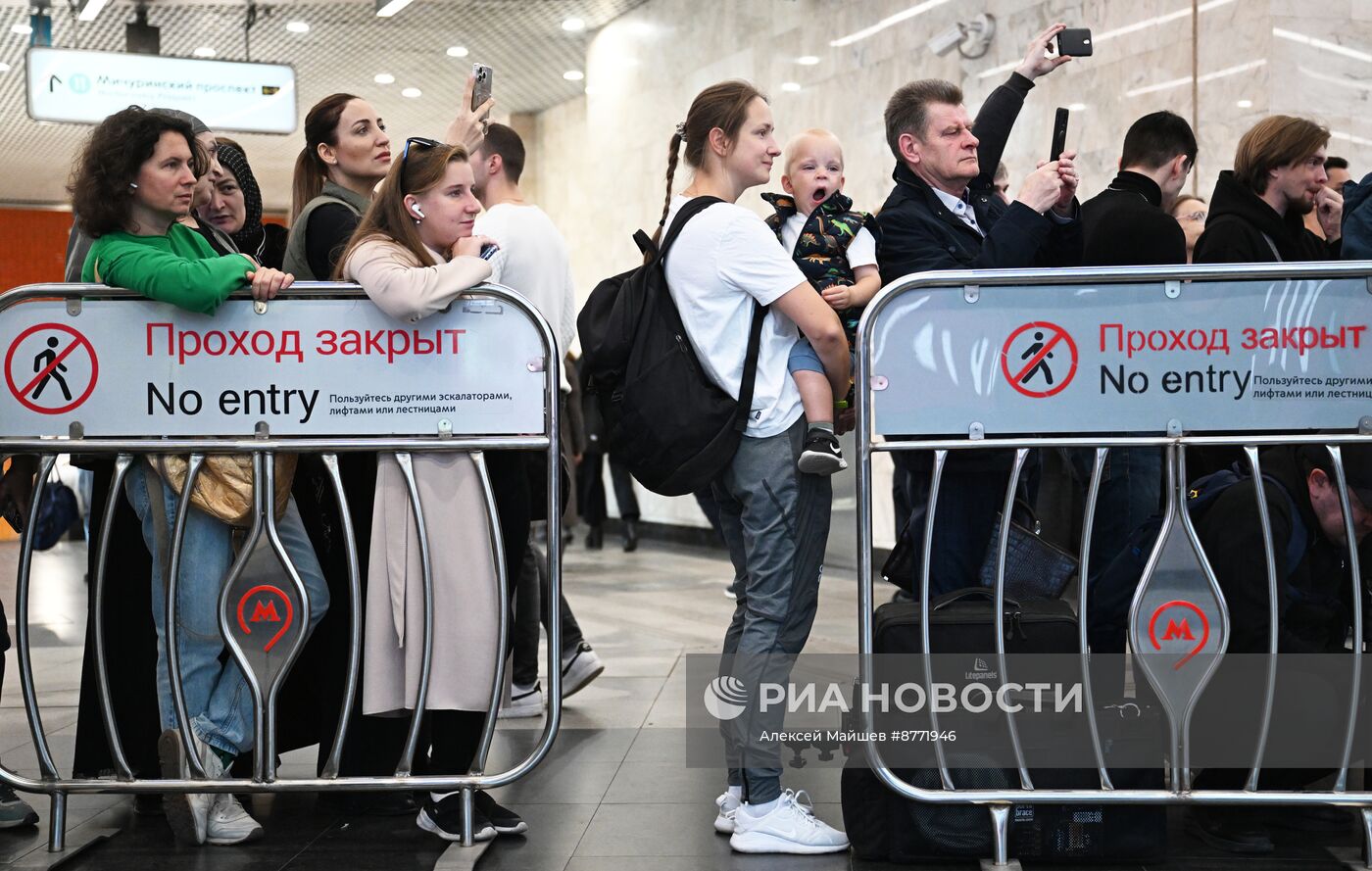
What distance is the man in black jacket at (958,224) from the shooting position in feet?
10.4

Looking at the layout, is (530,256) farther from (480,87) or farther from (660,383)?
(660,383)

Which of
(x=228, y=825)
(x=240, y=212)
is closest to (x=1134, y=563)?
(x=228, y=825)

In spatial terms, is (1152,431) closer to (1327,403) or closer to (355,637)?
(1327,403)

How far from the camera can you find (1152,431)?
114 inches

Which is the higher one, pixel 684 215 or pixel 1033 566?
pixel 684 215

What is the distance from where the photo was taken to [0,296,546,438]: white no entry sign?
10.1ft

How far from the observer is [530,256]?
4.37 metres

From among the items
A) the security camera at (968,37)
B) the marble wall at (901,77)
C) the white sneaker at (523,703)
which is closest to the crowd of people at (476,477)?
the white sneaker at (523,703)

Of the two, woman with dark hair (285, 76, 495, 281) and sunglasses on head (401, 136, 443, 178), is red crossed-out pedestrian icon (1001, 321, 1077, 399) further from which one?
woman with dark hair (285, 76, 495, 281)

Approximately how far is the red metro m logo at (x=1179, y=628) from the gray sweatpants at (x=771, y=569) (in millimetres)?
754

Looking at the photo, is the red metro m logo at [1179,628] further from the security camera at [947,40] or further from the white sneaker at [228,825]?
the security camera at [947,40]

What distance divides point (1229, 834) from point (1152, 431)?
3.09ft

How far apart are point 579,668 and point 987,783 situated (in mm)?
2041

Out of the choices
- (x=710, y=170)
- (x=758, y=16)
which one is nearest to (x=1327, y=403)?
(x=710, y=170)
